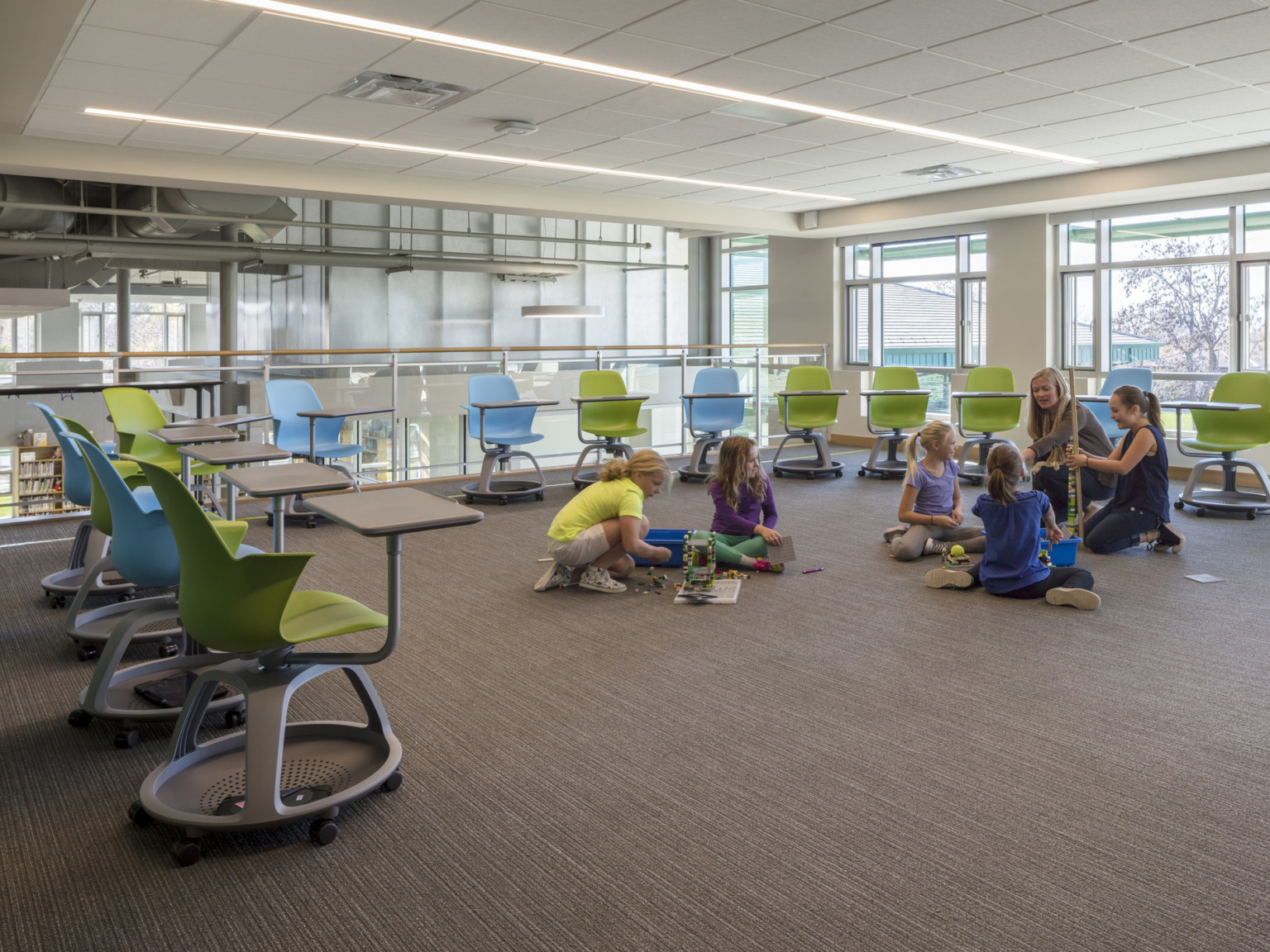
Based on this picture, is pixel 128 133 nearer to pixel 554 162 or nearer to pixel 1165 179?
pixel 554 162

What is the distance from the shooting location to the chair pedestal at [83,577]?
185 inches

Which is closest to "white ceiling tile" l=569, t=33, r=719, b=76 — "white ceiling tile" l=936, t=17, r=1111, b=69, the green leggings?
"white ceiling tile" l=936, t=17, r=1111, b=69

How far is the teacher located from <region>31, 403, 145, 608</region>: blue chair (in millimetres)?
5051

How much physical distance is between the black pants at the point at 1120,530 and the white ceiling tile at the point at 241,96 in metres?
5.36

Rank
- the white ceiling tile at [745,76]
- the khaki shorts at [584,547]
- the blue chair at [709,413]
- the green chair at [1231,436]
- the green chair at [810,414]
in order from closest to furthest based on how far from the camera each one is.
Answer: the khaki shorts at [584,547]
the white ceiling tile at [745,76]
the green chair at [1231,436]
the blue chair at [709,413]
the green chair at [810,414]

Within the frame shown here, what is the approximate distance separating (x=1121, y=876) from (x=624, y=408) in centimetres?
653

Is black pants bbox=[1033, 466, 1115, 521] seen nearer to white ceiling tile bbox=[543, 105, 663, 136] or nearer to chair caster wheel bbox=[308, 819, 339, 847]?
white ceiling tile bbox=[543, 105, 663, 136]

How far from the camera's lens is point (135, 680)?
3.52 meters

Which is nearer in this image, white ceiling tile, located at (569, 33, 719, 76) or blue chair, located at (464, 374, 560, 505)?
white ceiling tile, located at (569, 33, 719, 76)

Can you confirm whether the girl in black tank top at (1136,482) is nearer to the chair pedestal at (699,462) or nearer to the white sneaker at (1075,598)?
the white sneaker at (1075,598)

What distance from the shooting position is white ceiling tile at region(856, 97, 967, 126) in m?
6.36

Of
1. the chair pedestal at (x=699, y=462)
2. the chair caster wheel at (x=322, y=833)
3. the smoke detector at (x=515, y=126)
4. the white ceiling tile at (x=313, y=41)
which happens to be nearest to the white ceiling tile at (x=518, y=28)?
the white ceiling tile at (x=313, y=41)

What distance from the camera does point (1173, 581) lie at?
17.0ft

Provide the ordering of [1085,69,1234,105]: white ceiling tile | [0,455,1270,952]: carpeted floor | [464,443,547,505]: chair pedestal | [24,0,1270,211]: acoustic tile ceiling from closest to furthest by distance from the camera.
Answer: [0,455,1270,952]: carpeted floor < [24,0,1270,211]: acoustic tile ceiling < [1085,69,1234,105]: white ceiling tile < [464,443,547,505]: chair pedestal
